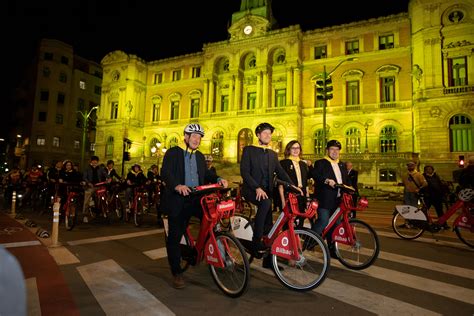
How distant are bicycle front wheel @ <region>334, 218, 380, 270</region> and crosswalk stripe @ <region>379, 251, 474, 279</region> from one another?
0.62 metres

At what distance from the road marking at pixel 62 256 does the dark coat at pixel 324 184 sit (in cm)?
453

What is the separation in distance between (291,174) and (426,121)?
25.5 meters

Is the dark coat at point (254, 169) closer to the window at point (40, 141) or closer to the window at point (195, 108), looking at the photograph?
the window at point (195, 108)

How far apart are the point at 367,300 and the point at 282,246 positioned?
3.97 feet

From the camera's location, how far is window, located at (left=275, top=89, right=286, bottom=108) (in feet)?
116

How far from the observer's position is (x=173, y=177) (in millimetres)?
4348

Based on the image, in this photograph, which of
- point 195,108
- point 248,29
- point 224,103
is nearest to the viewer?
point 248,29

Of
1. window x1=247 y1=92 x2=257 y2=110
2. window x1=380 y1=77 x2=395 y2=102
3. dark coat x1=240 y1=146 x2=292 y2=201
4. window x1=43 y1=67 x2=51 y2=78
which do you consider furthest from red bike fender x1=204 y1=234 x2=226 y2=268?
window x1=43 y1=67 x2=51 y2=78

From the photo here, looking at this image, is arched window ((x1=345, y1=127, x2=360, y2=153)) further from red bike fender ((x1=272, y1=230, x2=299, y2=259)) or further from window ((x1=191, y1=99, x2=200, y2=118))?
red bike fender ((x1=272, y1=230, x2=299, y2=259))

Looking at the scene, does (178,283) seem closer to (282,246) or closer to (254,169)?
(282,246)

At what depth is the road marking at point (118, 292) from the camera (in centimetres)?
352

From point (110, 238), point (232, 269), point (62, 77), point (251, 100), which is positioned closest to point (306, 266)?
point (232, 269)

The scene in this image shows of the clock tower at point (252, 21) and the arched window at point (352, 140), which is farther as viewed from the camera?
the clock tower at point (252, 21)

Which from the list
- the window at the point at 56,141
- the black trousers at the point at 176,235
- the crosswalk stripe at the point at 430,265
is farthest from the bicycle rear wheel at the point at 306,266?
the window at the point at 56,141
